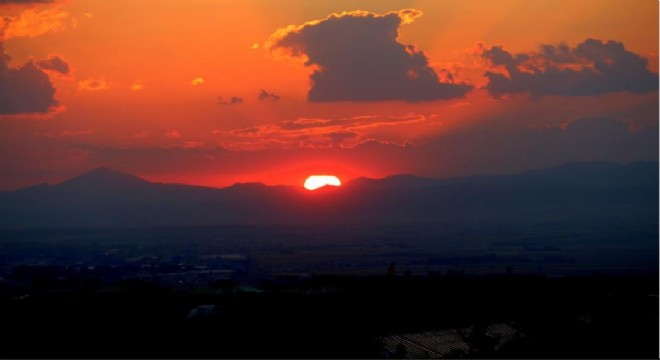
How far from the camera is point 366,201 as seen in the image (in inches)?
5630

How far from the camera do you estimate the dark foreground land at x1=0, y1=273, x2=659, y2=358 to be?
1858cm

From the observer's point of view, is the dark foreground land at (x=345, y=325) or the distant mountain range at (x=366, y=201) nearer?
the dark foreground land at (x=345, y=325)

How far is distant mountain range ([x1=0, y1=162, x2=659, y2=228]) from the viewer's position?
415 ft

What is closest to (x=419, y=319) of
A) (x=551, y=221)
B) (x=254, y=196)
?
(x=551, y=221)

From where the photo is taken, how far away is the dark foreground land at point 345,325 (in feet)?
61.0

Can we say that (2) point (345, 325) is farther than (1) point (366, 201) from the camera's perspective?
No

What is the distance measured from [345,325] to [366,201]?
122 m

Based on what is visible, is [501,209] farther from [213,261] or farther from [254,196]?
[213,261]

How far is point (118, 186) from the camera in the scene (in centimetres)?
15500

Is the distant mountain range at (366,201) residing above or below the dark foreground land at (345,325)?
above

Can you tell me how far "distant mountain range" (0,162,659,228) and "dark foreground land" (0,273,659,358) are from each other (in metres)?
96.1

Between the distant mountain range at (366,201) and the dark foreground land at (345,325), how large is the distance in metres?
96.1

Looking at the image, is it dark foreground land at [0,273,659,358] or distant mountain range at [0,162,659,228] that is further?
distant mountain range at [0,162,659,228]

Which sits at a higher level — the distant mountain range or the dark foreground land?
the distant mountain range
